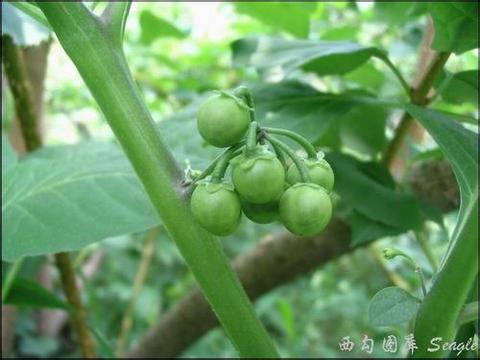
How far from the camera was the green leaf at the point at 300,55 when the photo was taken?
1.19 metres

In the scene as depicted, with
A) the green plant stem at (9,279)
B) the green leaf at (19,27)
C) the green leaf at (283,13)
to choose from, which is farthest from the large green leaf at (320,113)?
the green plant stem at (9,279)

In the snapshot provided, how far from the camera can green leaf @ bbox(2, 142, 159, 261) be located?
0.99 meters

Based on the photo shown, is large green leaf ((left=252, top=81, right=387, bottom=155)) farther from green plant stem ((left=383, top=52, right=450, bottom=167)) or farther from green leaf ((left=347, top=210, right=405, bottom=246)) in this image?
green leaf ((left=347, top=210, right=405, bottom=246))

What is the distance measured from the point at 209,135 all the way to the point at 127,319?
1.58m

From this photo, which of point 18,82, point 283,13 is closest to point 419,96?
point 283,13

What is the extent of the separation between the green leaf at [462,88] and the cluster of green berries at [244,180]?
1.89 feet

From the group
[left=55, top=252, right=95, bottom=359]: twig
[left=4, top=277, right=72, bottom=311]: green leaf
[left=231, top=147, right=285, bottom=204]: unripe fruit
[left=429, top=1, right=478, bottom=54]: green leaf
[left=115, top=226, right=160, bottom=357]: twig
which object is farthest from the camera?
[left=115, top=226, right=160, bottom=357]: twig

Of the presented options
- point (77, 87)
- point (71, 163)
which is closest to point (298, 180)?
point (71, 163)

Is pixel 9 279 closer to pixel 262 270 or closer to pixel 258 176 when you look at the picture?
pixel 262 270

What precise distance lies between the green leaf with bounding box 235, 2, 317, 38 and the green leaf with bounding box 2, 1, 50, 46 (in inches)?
18.0

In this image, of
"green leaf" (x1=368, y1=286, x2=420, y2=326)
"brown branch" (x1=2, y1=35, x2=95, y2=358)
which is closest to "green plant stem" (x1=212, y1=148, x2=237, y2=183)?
"green leaf" (x1=368, y1=286, x2=420, y2=326)

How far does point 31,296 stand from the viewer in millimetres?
1409

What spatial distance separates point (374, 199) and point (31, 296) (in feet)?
2.30

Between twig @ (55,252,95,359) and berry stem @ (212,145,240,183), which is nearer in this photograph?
berry stem @ (212,145,240,183)
